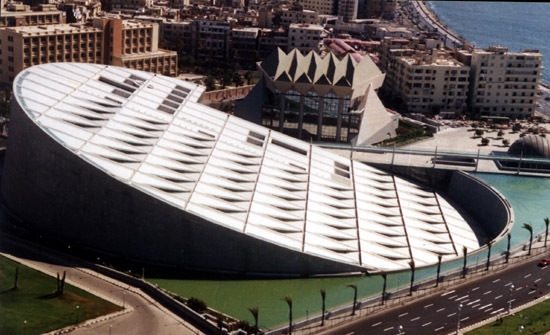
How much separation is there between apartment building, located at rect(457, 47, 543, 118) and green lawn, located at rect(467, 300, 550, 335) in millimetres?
44838

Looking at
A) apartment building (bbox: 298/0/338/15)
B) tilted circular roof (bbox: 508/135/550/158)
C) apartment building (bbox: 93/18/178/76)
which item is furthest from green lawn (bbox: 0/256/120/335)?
apartment building (bbox: 298/0/338/15)

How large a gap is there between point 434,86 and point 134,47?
27017mm

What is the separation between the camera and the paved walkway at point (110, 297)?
93.6ft

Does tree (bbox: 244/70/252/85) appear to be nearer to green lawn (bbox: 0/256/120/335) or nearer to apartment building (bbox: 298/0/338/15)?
green lawn (bbox: 0/256/120/335)

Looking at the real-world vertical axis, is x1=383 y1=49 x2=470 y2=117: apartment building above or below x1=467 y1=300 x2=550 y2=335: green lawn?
above

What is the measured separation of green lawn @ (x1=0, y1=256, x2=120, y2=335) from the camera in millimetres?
27625

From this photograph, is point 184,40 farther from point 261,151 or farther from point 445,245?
point 445,245

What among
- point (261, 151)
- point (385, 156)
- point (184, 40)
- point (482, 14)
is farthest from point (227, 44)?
point (482, 14)

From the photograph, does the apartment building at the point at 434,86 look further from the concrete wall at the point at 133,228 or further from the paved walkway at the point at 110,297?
the paved walkway at the point at 110,297

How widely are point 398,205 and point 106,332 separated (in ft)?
65.0

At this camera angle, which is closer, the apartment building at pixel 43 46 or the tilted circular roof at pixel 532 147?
the tilted circular roof at pixel 532 147

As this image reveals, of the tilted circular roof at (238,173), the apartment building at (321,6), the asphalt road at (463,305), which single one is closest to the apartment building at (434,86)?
the tilted circular roof at (238,173)

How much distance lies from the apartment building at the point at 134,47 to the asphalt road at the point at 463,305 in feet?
148

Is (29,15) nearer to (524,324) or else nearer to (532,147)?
(532,147)
